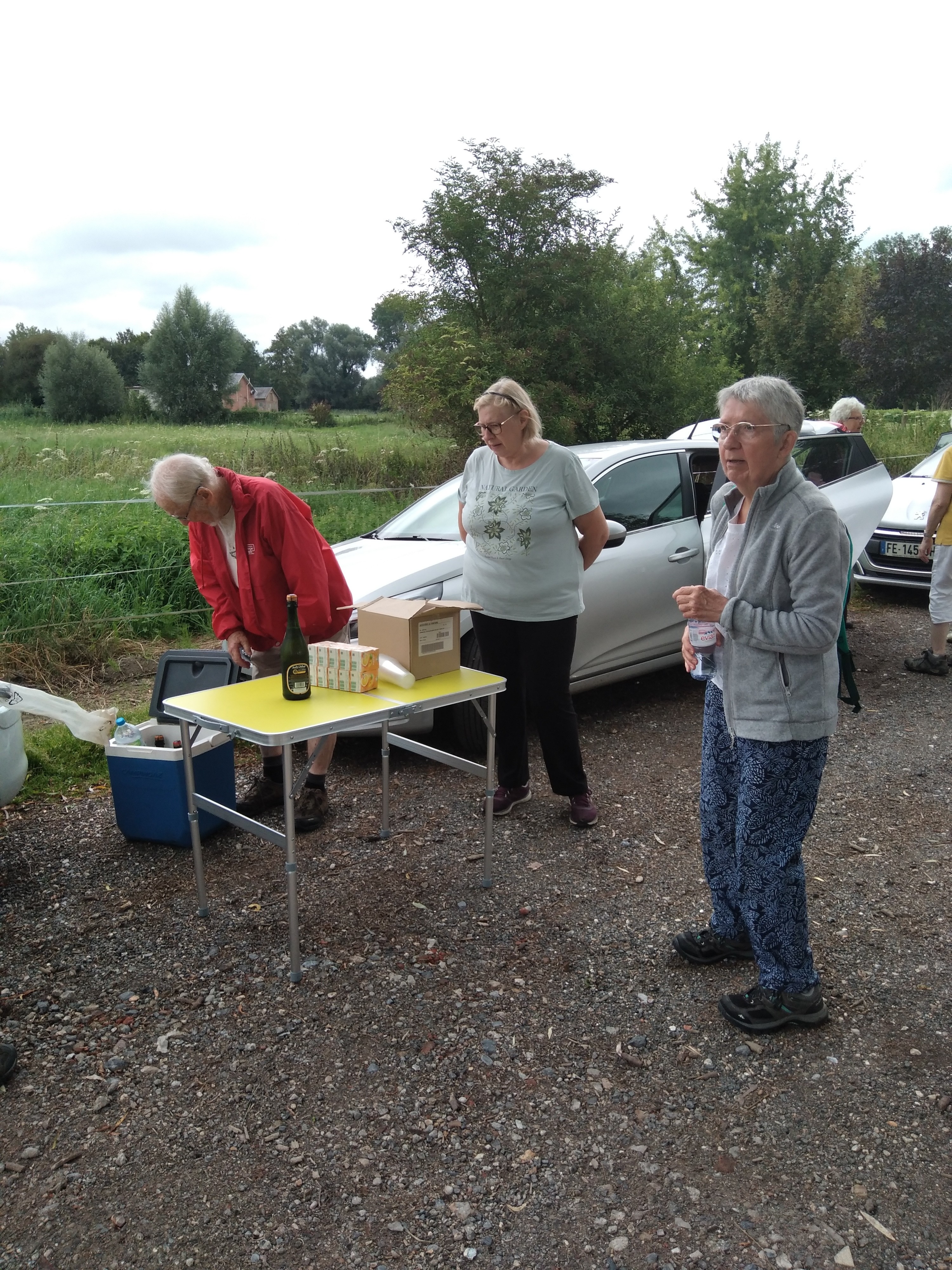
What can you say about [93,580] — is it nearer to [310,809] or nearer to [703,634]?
[310,809]

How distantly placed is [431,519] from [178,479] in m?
2.33

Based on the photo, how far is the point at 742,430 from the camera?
2547mm

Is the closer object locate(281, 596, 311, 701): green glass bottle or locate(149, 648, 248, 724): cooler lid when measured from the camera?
locate(281, 596, 311, 701): green glass bottle

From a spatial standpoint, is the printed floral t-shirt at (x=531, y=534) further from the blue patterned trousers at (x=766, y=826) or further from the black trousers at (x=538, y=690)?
the blue patterned trousers at (x=766, y=826)

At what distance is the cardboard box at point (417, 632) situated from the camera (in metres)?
3.54

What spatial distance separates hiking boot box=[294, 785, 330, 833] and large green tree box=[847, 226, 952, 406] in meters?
27.4

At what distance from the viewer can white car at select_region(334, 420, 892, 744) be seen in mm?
5023

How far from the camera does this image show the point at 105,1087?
2.71 m

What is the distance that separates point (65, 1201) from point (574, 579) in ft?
9.02

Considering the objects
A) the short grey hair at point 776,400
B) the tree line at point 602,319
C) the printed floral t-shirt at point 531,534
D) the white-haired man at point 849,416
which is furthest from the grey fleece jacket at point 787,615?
the tree line at point 602,319

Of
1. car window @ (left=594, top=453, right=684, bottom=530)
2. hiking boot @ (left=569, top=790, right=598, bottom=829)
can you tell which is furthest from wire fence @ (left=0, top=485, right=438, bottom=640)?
hiking boot @ (left=569, top=790, right=598, bottom=829)

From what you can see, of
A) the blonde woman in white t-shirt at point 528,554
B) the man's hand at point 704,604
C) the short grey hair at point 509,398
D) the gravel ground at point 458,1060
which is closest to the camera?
the gravel ground at point 458,1060

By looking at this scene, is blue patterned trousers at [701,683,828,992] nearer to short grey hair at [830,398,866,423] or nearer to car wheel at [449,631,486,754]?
car wheel at [449,631,486,754]

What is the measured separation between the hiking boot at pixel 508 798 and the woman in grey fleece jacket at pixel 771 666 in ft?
5.23
